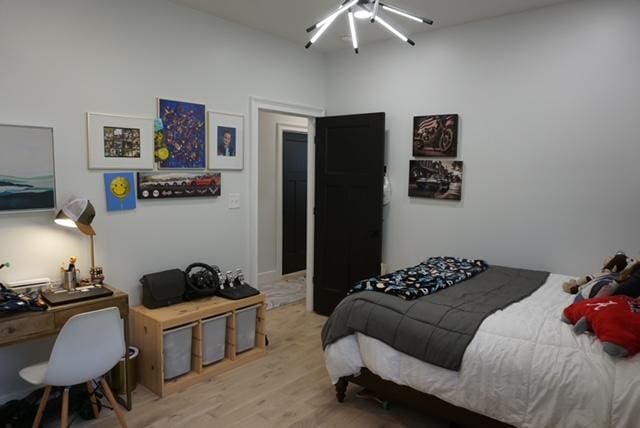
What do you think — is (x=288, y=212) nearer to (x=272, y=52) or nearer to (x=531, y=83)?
(x=272, y=52)

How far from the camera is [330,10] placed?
3377 mm

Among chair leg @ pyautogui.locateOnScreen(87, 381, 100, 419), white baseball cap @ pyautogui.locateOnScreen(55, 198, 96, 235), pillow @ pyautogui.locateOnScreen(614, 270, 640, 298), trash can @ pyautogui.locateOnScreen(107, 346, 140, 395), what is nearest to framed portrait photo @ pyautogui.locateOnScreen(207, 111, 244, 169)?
white baseball cap @ pyautogui.locateOnScreen(55, 198, 96, 235)

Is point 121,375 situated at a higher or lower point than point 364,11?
lower

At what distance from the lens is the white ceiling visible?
3211 millimetres

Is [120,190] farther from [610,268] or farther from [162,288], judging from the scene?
[610,268]

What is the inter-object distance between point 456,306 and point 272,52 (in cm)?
287

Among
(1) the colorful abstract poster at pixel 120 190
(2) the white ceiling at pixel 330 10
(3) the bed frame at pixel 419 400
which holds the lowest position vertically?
(3) the bed frame at pixel 419 400

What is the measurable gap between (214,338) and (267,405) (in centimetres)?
70

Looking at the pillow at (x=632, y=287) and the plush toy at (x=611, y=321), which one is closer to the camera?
the plush toy at (x=611, y=321)

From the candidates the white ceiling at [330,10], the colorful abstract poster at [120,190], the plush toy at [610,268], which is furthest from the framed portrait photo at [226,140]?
the plush toy at [610,268]

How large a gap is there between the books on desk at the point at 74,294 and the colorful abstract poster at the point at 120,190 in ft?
2.07

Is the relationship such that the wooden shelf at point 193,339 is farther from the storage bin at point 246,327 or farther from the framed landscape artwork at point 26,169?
the framed landscape artwork at point 26,169

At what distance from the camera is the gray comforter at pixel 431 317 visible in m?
2.25

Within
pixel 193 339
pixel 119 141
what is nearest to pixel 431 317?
pixel 193 339
